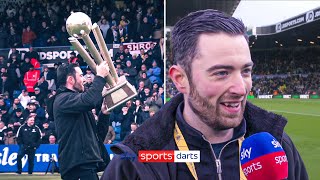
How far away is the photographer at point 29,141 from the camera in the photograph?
24.8ft

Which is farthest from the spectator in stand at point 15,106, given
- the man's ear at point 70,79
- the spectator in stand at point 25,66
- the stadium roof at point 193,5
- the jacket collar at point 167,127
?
the jacket collar at point 167,127

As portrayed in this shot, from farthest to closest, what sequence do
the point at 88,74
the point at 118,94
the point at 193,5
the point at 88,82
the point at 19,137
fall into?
the point at 193,5 → the point at 19,137 → the point at 88,74 → the point at 88,82 → the point at 118,94

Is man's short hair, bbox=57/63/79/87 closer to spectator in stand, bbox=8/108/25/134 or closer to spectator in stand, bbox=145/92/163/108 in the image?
spectator in stand, bbox=145/92/163/108

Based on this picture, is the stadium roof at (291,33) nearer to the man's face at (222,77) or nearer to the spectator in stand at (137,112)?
the spectator in stand at (137,112)

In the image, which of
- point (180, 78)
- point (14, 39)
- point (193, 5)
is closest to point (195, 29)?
point (180, 78)

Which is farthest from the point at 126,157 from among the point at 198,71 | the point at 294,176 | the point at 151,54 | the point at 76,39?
the point at 151,54

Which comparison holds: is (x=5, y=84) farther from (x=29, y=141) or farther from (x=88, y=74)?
(x=88, y=74)

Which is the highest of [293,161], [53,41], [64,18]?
[64,18]

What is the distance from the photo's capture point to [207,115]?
1.43 m

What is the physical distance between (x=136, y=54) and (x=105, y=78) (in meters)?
2.18

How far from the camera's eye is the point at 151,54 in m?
8.16

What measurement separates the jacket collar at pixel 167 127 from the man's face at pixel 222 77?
15cm

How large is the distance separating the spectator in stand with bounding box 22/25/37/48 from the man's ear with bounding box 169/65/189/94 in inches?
303

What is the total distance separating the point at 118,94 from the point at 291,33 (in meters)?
22.6
